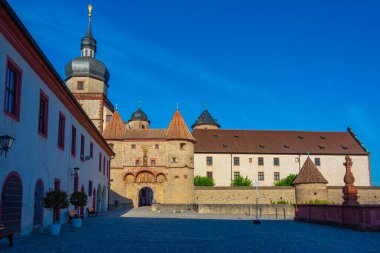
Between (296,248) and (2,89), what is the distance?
10.0m

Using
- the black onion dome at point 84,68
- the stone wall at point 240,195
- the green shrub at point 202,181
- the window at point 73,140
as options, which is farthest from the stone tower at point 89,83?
the window at point 73,140

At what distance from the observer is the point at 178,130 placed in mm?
57875

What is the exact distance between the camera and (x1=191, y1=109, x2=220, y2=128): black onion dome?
310 feet

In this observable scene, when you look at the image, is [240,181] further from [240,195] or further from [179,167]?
[179,167]

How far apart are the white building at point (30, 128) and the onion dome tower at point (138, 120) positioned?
6173 cm

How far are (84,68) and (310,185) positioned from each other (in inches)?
1394

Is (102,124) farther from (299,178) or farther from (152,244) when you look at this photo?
(152,244)

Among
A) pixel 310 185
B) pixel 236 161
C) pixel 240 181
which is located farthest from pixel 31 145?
pixel 236 161

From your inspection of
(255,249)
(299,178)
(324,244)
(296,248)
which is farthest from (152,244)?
(299,178)

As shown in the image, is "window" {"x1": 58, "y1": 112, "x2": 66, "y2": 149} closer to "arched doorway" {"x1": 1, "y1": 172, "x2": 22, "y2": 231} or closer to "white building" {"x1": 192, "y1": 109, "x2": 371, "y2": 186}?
"arched doorway" {"x1": 1, "y1": 172, "x2": 22, "y2": 231}

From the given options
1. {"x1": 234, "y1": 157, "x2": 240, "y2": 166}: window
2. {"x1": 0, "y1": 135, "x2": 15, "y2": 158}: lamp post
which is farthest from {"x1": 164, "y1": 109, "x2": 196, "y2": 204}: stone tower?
{"x1": 0, "y1": 135, "x2": 15, "y2": 158}: lamp post

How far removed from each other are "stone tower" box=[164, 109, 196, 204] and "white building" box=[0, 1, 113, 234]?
107 ft

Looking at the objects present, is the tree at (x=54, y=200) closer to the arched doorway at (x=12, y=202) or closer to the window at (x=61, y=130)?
the arched doorway at (x=12, y=202)

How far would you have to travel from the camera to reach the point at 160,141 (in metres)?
59.4
